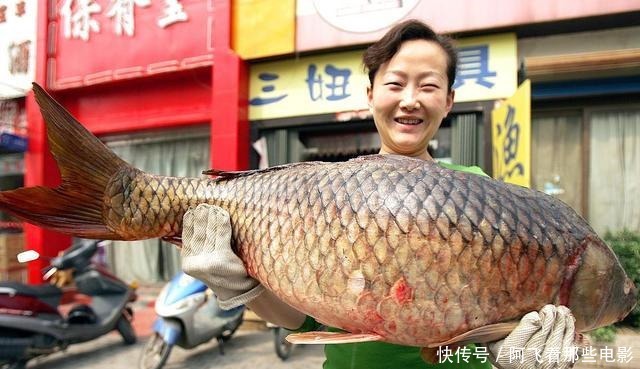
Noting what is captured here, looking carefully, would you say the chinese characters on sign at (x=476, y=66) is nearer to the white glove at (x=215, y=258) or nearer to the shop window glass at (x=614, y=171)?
the shop window glass at (x=614, y=171)

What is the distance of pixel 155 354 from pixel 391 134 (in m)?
3.69

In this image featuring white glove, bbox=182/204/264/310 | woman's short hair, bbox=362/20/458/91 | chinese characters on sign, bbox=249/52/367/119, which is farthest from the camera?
chinese characters on sign, bbox=249/52/367/119

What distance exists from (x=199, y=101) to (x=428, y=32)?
567 centimetres

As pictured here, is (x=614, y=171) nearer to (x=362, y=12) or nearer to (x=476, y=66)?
(x=476, y=66)

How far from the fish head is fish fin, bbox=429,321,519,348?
0.73 ft

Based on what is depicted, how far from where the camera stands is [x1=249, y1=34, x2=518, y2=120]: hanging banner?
17.0 ft

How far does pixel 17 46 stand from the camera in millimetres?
7801

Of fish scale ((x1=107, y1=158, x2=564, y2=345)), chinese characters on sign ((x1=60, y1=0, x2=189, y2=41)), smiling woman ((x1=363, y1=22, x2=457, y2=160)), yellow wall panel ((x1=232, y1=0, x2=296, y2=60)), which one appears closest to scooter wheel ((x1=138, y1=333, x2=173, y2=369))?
fish scale ((x1=107, y1=158, x2=564, y2=345))

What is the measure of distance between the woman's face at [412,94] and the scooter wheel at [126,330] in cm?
463

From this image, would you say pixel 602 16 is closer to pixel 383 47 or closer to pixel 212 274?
pixel 383 47

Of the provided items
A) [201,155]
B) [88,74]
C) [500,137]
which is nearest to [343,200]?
[500,137]

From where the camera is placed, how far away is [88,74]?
7.14 metres

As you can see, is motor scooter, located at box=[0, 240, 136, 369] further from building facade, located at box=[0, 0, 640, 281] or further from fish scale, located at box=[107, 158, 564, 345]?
fish scale, located at box=[107, 158, 564, 345]

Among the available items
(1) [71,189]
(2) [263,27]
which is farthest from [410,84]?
(2) [263,27]
